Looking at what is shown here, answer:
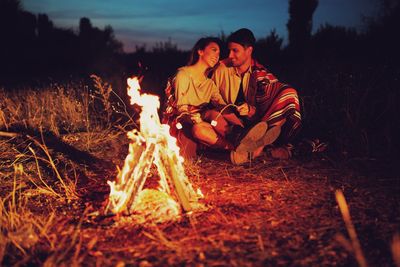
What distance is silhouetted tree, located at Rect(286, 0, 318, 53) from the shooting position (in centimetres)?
1484

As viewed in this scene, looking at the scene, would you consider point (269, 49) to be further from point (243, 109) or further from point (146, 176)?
point (146, 176)

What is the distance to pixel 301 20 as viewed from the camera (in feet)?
49.0

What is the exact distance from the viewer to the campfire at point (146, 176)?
2980 mm

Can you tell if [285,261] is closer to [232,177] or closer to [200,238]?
[200,238]

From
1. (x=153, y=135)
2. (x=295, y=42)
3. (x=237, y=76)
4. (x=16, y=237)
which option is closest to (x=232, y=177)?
(x=153, y=135)

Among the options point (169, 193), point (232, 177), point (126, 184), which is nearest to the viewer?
point (126, 184)

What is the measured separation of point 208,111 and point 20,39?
1798cm

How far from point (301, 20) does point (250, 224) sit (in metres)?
13.5

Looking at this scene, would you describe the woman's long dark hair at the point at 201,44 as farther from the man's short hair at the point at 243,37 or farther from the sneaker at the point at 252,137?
the sneaker at the point at 252,137

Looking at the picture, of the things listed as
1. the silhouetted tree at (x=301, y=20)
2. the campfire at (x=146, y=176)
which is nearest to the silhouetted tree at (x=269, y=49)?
the silhouetted tree at (x=301, y=20)

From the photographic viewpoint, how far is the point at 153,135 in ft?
9.89

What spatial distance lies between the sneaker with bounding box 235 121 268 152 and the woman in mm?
320

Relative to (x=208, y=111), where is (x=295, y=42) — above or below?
above

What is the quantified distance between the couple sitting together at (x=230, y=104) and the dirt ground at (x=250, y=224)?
506mm
